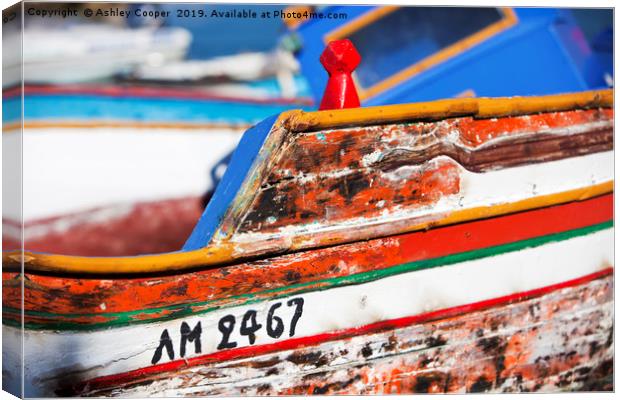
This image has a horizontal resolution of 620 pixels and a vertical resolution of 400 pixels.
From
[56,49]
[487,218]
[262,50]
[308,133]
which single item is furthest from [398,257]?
[56,49]

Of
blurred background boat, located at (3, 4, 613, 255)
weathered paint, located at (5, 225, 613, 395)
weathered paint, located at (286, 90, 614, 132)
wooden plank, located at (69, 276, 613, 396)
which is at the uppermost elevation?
blurred background boat, located at (3, 4, 613, 255)

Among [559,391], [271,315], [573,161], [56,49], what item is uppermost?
[56,49]

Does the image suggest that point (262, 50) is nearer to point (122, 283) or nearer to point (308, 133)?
point (308, 133)

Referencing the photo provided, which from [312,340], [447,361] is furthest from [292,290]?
[447,361]

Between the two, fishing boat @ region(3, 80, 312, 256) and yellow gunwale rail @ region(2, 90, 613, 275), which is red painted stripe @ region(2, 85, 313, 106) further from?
yellow gunwale rail @ region(2, 90, 613, 275)

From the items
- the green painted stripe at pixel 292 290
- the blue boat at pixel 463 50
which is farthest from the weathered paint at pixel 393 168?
the blue boat at pixel 463 50

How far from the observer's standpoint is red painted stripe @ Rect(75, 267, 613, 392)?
8.29 ft

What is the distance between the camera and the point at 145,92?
14.0ft

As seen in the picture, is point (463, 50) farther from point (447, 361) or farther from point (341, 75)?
point (447, 361)

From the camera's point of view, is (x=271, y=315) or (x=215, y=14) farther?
(x=215, y=14)

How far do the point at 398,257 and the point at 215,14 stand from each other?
120 cm

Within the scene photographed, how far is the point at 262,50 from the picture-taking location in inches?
167

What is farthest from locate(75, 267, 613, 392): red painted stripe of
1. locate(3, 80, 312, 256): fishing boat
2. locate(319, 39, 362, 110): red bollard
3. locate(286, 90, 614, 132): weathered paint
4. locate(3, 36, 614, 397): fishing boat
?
locate(3, 80, 312, 256): fishing boat

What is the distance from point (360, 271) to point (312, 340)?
0.29m
